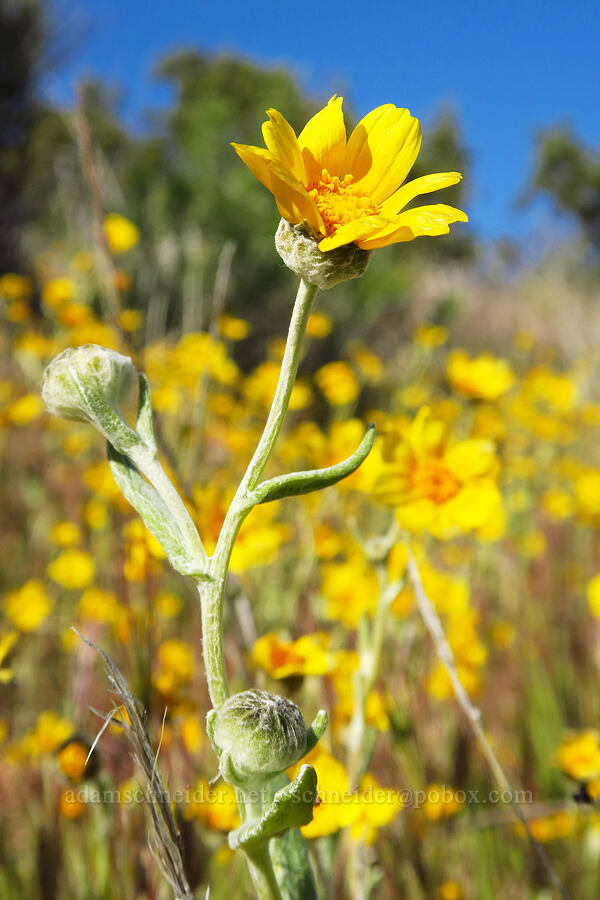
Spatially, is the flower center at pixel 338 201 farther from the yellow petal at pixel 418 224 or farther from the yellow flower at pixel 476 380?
the yellow flower at pixel 476 380

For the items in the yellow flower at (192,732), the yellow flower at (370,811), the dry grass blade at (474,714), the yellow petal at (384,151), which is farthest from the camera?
the yellow flower at (192,732)

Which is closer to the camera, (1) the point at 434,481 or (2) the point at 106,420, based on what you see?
(2) the point at 106,420

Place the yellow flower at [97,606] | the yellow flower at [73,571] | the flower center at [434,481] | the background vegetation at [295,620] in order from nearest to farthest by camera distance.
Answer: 1. the background vegetation at [295,620]
2. the flower center at [434,481]
3. the yellow flower at [97,606]
4. the yellow flower at [73,571]

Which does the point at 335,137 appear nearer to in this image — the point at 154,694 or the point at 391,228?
the point at 391,228

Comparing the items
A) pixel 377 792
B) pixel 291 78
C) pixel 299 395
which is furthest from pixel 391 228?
pixel 291 78

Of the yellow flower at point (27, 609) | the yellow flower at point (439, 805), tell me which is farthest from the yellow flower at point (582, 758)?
the yellow flower at point (27, 609)

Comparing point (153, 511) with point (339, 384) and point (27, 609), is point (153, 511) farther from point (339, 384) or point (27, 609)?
point (339, 384)

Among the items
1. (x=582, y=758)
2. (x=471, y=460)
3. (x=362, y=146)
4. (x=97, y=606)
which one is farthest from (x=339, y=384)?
(x=362, y=146)
